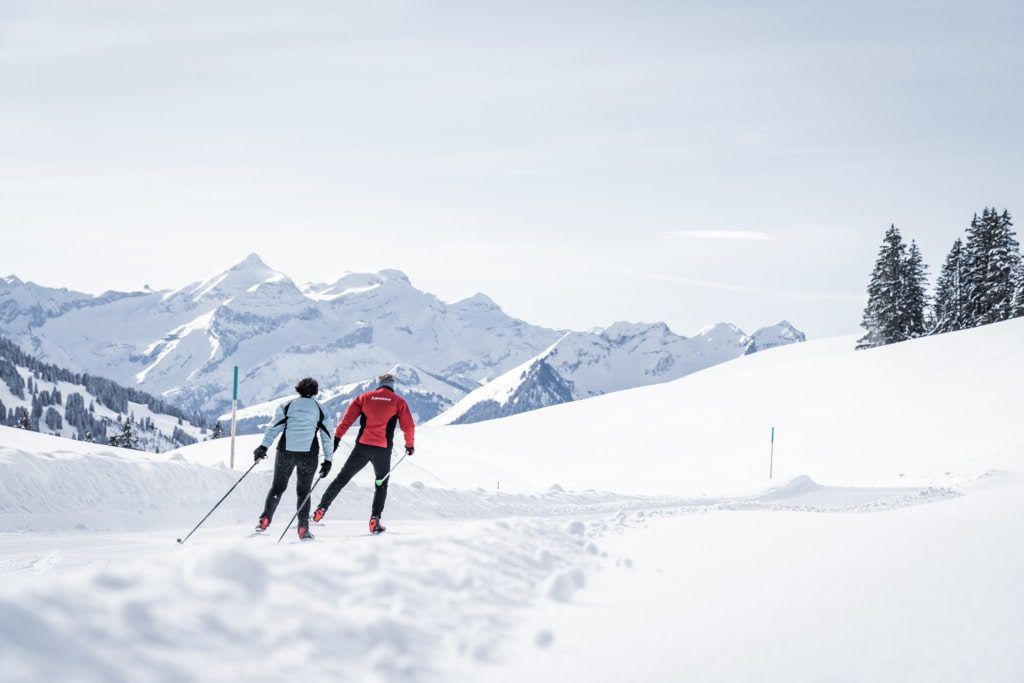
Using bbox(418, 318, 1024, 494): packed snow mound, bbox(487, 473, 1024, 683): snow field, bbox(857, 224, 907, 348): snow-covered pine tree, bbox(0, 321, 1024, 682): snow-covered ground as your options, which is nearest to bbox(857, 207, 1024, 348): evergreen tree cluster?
bbox(857, 224, 907, 348): snow-covered pine tree

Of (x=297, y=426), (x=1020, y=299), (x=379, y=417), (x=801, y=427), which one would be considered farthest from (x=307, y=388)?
(x=1020, y=299)

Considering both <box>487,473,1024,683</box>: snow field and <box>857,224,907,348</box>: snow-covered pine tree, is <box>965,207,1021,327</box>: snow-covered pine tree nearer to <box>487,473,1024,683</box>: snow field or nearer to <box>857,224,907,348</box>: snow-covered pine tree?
<box>857,224,907,348</box>: snow-covered pine tree

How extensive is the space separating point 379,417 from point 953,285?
2708 inches

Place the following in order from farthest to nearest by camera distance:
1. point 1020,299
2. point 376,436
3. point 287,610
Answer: point 1020,299
point 376,436
point 287,610

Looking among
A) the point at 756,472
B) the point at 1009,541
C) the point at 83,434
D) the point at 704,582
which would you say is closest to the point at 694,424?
the point at 756,472

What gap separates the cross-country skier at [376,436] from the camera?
10336mm

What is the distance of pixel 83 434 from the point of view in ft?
638

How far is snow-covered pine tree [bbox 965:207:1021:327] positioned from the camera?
58844 millimetres

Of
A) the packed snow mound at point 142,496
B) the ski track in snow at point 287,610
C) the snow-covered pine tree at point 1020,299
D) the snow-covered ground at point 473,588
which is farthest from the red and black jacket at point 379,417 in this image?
the snow-covered pine tree at point 1020,299

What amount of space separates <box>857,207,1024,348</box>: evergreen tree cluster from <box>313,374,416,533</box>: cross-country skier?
6150 cm

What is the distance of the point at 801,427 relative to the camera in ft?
130

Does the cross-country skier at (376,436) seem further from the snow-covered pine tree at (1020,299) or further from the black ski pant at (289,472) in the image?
the snow-covered pine tree at (1020,299)

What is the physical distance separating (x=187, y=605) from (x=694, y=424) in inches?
1647

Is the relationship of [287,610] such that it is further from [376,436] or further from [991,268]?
[991,268]
